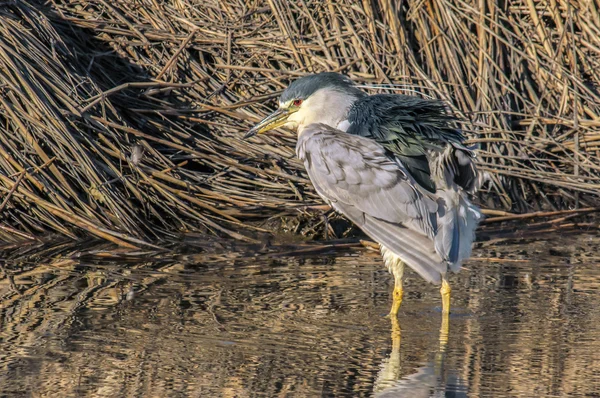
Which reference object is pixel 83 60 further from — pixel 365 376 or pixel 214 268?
pixel 365 376

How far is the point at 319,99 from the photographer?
5.09m

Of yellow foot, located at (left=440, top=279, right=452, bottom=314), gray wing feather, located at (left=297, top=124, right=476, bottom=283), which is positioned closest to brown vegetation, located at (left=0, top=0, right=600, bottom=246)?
gray wing feather, located at (left=297, top=124, right=476, bottom=283)

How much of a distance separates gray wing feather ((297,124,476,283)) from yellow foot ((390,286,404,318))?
0.83 feet

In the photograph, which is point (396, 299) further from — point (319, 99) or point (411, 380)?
point (319, 99)

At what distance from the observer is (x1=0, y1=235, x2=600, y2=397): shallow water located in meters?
3.50

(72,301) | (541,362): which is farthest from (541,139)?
(72,301)

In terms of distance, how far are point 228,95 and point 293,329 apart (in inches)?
118

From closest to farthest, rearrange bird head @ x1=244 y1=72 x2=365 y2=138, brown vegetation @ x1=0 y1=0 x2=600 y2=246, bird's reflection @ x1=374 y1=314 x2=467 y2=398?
bird's reflection @ x1=374 y1=314 x2=467 y2=398
bird head @ x1=244 y1=72 x2=365 y2=138
brown vegetation @ x1=0 y1=0 x2=600 y2=246

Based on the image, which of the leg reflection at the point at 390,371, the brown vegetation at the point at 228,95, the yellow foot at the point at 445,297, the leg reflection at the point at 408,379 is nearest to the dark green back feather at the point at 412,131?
the yellow foot at the point at 445,297

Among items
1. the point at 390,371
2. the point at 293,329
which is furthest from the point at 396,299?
the point at 390,371

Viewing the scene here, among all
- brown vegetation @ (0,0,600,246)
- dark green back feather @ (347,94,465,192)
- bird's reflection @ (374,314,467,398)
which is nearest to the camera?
bird's reflection @ (374,314,467,398)

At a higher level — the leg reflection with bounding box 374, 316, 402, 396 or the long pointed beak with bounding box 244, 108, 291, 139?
the long pointed beak with bounding box 244, 108, 291, 139

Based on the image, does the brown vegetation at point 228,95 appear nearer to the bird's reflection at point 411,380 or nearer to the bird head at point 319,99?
the bird head at point 319,99

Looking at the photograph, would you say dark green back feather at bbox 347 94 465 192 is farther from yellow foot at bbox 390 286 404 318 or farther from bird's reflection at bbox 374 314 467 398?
bird's reflection at bbox 374 314 467 398
